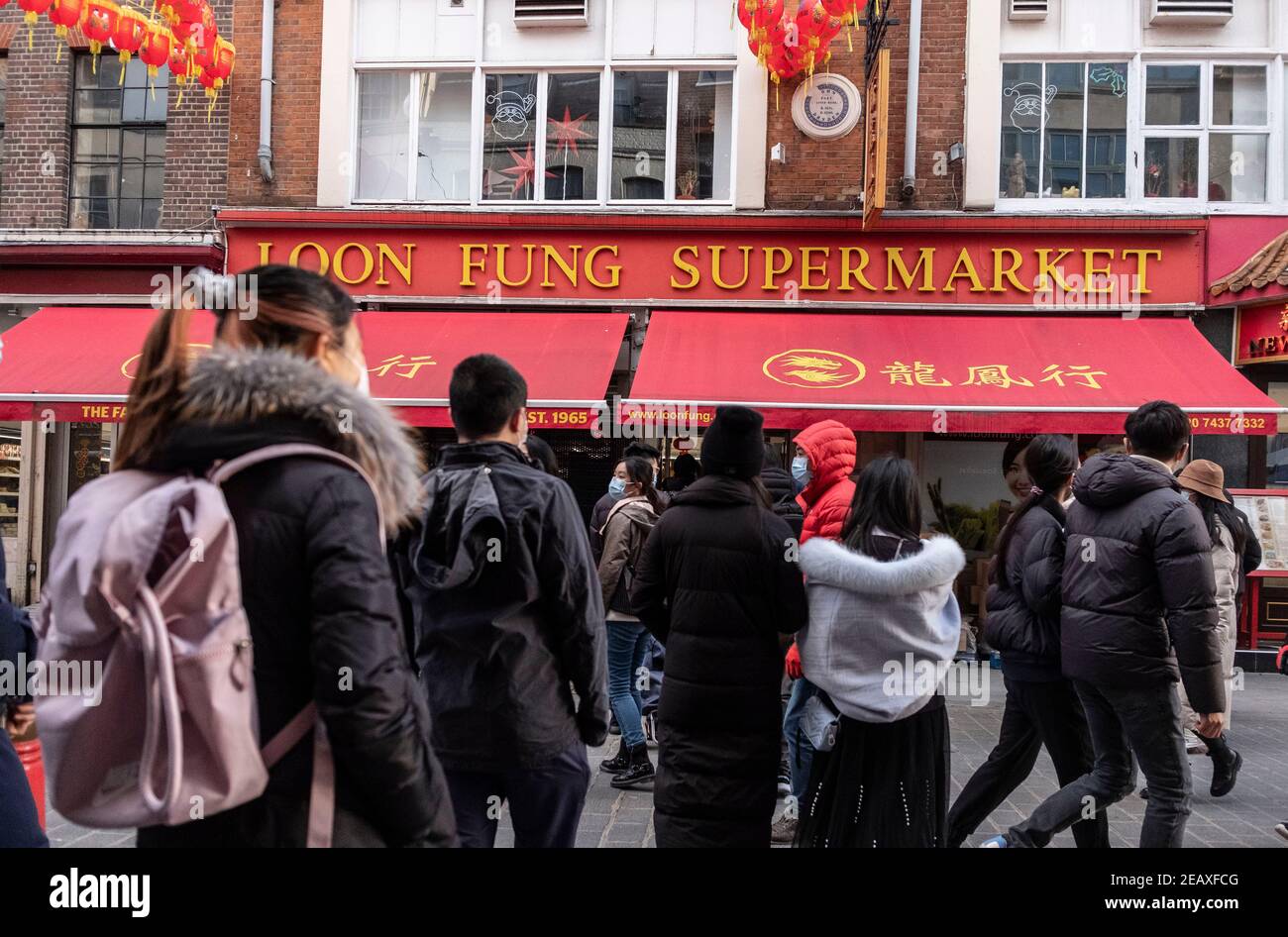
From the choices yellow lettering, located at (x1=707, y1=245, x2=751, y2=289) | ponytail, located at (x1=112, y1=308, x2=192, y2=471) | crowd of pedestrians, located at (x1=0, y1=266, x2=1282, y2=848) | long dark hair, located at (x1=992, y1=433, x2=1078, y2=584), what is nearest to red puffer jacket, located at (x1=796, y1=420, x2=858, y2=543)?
crowd of pedestrians, located at (x1=0, y1=266, x2=1282, y2=848)

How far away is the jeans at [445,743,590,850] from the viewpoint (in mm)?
3020

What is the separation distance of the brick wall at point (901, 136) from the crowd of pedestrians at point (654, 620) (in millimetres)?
6984

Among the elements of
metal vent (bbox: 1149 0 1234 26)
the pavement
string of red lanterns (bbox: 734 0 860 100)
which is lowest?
the pavement

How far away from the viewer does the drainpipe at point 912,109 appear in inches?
414

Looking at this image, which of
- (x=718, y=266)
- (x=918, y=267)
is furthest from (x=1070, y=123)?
(x=718, y=266)

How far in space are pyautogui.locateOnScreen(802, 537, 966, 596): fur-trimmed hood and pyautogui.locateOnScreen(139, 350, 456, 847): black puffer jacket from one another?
191 centimetres

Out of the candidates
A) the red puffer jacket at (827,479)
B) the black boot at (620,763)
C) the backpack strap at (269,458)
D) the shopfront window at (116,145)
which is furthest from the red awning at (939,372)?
the backpack strap at (269,458)

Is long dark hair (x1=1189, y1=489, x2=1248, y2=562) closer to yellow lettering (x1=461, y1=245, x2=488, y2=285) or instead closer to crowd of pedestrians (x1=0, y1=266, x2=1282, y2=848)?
crowd of pedestrians (x1=0, y1=266, x2=1282, y2=848)

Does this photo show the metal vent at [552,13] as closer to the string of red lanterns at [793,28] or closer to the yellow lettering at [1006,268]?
the string of red lanterns at [793,28]

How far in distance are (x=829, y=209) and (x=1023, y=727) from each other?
7.51m

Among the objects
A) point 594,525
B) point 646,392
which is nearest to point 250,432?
point 594,525

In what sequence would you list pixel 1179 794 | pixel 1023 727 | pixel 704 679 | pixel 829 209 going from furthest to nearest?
pixel 829 209 < pixel 1023 727 < pixel 1179 794 < pixel 704 679

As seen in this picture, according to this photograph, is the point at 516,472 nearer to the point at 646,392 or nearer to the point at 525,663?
the point at 525,663
